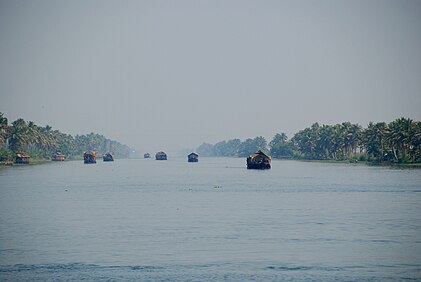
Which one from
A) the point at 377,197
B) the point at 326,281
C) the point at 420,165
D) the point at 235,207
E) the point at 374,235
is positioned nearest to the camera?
the point at 326,281

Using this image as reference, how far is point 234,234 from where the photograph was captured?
52.3m

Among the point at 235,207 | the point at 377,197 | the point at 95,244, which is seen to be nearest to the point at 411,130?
Answer: the point at 377,197

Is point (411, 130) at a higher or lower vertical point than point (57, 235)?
higher

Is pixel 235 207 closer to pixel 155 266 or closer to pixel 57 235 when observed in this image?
pixel 57 235

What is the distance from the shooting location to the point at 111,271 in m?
38.6

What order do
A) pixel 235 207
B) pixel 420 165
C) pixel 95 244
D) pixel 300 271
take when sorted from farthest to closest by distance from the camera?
pixel 420 165
pixel 235 207
pixel 95 244
pixel 300 271

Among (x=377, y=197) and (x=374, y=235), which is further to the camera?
(x=377, y=197)

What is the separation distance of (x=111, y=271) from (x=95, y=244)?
31.0 ft

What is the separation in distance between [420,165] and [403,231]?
445ft

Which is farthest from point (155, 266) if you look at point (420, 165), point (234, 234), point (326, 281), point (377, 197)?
point (420, 165)

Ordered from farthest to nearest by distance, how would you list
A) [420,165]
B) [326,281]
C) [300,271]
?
[420,165], [300,271], [326,281]

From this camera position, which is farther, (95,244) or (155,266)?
(95,244)

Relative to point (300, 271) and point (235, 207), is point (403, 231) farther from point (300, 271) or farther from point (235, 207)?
point (235, 207)

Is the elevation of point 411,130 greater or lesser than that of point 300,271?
greater
